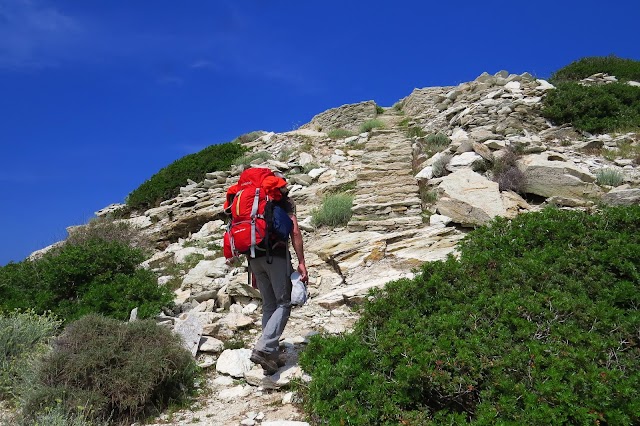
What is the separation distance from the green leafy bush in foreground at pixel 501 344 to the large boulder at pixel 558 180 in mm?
3585

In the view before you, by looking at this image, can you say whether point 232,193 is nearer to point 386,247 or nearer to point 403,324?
point 403,324

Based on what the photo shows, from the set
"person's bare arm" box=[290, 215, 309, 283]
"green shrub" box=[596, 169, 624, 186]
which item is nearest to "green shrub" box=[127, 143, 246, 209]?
"green shrub" box=[596, 169, 624, 186]

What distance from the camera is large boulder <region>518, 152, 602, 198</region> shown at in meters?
8.55

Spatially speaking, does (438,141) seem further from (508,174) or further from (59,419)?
(59,419)

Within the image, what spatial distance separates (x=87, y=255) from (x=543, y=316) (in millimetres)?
6707

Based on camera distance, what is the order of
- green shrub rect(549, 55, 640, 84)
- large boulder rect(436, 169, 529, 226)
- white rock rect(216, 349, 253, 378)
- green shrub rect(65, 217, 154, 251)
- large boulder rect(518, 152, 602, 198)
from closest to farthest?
1. white rock rect(216, 349, 253, 378)
2. large boulder rect(436, 169, 529, 226)
3. large boulder rect(518, 152, 602, 198)
4. green shrub rect(65, 217, 154, 251)
5. green shrub rect(549, 55, 640, 84)

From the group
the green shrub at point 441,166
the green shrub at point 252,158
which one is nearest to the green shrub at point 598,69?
the green shrub at point 441,166

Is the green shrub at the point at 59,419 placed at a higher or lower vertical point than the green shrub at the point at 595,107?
lower

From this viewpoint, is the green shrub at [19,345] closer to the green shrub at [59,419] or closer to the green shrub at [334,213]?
the green shrub at [59,419]

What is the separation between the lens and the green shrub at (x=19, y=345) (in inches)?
190

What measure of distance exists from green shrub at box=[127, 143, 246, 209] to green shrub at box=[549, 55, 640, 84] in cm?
1430

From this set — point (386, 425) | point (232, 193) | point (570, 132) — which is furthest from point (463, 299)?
point (570, 132)

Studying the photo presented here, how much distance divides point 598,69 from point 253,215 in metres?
21.0

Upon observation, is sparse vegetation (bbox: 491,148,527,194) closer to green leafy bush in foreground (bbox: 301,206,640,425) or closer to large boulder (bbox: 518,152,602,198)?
large boulder (bbox: 518,152,602,198)
